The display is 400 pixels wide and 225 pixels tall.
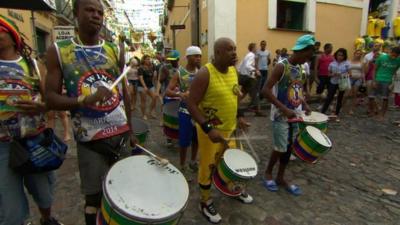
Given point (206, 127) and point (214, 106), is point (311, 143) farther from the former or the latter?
point (206, 127)

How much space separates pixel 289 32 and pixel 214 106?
960cm

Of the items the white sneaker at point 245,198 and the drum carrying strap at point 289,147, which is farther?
the drum carrying strap at point 289,147

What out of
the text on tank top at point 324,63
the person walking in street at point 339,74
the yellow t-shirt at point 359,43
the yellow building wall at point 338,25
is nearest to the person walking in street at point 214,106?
the person walking in street at point 339,74

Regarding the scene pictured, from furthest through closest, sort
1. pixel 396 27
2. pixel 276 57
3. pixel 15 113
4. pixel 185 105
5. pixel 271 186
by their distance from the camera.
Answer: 1. pixel 396 27
2. pixel 276 57
3. pixel 185 105
4. pixel 271 186
5. pixel 15 113

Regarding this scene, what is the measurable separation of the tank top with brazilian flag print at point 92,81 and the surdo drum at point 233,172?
130cm

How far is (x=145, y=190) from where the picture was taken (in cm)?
205

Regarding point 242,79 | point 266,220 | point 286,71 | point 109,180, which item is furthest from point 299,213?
point 242,79

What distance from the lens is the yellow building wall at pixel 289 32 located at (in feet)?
36.1

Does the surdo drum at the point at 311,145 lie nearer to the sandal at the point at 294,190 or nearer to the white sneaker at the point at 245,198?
the sandal at the point at 294,190

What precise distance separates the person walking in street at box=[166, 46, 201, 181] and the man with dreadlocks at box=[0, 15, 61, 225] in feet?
7.15

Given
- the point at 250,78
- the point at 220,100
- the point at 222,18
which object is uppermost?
the point at 222,18

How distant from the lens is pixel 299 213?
3545 millimetres

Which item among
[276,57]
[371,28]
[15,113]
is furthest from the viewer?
[371,28]

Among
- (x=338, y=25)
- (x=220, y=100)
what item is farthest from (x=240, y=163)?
(x=338, y=25)
